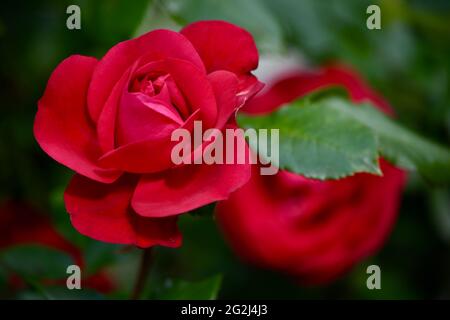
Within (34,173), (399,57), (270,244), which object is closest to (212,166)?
(270,244)

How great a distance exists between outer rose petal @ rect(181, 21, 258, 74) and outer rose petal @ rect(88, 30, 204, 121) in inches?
0.6

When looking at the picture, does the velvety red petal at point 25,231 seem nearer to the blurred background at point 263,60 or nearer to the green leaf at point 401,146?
the blurred background at point 263,60

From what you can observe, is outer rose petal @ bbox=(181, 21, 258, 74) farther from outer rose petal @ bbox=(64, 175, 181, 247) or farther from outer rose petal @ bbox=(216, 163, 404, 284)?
outer rose petal @ bbox=(216, 163, 404, 284)

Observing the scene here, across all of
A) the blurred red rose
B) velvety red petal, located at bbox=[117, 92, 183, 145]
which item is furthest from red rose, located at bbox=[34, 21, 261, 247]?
the blurred red rose

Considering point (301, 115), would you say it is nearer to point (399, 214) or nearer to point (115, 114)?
point (115, 114)

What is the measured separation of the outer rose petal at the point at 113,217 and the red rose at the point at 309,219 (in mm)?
187

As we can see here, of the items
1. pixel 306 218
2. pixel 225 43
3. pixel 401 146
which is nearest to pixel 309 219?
pixel 306 218

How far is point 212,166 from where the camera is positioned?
336mm

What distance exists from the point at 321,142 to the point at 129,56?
0.13 meters

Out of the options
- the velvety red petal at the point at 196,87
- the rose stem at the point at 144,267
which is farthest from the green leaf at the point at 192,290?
the velvety red petal at the point at 196,87

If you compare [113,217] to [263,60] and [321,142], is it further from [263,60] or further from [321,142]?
[263,60]

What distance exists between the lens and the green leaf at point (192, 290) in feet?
1.37
